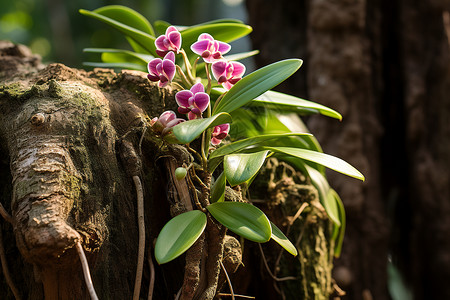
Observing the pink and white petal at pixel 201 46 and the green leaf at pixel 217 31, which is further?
the green leaf at pixel 217 31

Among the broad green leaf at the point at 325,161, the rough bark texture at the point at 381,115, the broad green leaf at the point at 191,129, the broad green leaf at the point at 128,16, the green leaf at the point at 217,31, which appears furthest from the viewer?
the rough bark texture at the point at 381,115

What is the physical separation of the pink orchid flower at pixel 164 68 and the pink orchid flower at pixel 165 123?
7 centimetres

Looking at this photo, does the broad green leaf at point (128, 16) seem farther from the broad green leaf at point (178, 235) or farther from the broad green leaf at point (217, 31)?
the broad green leaf at point (178, 235)

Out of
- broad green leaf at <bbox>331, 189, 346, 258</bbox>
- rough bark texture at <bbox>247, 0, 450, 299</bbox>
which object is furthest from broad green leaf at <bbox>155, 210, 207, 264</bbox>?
rough bark texture at <bbox>247, 0, 450, 299</bbox>

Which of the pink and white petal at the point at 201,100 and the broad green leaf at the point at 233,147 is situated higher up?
the pink and white petal at the point at 201,100

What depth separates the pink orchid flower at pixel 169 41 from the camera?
799mm

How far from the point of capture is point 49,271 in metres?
0.67

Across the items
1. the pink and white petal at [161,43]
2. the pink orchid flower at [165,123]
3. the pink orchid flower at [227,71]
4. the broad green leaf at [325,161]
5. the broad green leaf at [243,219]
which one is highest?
the pink and white petal at [161,43]

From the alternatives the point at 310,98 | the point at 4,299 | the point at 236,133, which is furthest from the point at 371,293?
the point at 4,299

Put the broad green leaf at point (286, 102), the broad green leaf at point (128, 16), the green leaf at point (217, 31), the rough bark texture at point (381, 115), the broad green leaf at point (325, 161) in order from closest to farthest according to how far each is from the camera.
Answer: the broad green leaf at point (325, 161), the broad green leaf at point (286, 102), the green leaf at point (217, 31), the broad green leaf at point (128, 16), the rough bark texture at point (381, 115)

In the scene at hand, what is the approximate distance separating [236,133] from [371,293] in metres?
1.33

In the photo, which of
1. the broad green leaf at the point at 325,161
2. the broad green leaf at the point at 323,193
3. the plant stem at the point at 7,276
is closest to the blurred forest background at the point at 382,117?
the broad green leaf at the point at 323,193

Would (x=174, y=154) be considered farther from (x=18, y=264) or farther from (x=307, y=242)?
(x=307, y=242)

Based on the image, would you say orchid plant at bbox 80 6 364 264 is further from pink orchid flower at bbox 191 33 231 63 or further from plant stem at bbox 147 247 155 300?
plant stem at bbox 147 247 155 300
